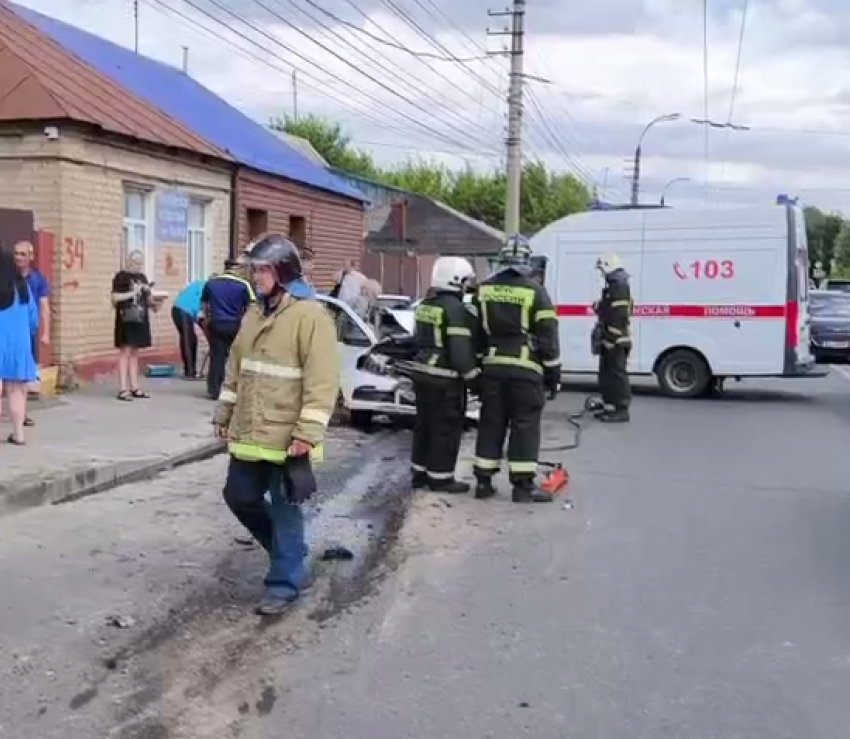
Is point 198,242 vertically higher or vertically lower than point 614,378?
higher

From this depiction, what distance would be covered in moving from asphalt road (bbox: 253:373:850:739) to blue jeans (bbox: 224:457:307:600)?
39 centimetres

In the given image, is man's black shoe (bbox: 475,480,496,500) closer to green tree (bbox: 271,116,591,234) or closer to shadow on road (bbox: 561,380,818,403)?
shadow on road (bbox: 561,380,818,403)

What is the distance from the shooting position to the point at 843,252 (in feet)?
310

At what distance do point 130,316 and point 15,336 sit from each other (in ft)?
12.1

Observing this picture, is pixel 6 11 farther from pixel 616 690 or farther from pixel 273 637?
pixel 616 690

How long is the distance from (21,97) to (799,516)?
10593 mm

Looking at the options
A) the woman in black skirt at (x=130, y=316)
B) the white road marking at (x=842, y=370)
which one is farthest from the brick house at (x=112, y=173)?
the white road marking at (x=842, y=370)

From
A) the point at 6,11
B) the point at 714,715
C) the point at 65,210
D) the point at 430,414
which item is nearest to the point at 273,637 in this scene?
the point at 714,715

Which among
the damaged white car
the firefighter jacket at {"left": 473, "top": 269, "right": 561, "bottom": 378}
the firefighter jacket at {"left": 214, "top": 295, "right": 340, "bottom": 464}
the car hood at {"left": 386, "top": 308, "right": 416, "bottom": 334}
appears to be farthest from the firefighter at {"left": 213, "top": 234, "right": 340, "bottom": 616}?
the car hood at {"left": 386, "top": 308, "right": 416, "bottom": 334}

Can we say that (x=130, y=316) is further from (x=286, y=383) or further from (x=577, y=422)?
(x=286, y=383)

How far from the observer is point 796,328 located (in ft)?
54.7

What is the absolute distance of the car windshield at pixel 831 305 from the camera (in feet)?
83.1

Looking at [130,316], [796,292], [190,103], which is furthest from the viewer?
[190,103]

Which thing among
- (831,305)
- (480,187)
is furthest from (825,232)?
(831,305)
